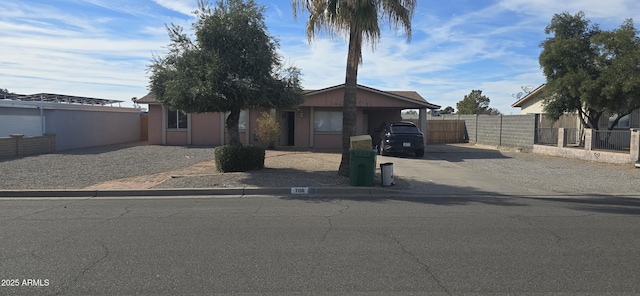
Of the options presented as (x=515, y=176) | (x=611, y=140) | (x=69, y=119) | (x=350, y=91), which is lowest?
(x=515, y=176)

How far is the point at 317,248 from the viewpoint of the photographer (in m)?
5.82

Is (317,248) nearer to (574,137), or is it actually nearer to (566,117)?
(574,137)

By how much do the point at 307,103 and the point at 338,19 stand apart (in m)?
10.9

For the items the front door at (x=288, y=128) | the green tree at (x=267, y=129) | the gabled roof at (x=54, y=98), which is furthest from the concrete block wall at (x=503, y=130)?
the gabled roof at (x=54, y=98)

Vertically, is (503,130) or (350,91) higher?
(350,91)

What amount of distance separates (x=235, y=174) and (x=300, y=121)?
11562 millimetres

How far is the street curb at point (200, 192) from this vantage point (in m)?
10.4

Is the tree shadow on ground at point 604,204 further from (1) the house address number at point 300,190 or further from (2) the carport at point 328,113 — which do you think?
(2) the carport at point 328,113

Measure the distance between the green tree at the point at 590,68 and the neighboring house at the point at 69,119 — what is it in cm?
2437

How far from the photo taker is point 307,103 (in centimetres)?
2262

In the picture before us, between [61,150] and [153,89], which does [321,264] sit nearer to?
[153,89]

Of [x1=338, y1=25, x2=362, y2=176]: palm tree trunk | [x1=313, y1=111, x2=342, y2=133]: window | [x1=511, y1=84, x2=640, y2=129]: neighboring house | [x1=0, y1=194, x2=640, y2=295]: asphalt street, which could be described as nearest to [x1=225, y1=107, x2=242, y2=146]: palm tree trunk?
[x1=338, y1=25, x2=362, y2=176]: palm tree trunk

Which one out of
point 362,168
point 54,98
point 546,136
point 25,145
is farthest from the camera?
point 54,98

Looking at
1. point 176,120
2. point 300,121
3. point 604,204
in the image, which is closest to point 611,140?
point 604,204
